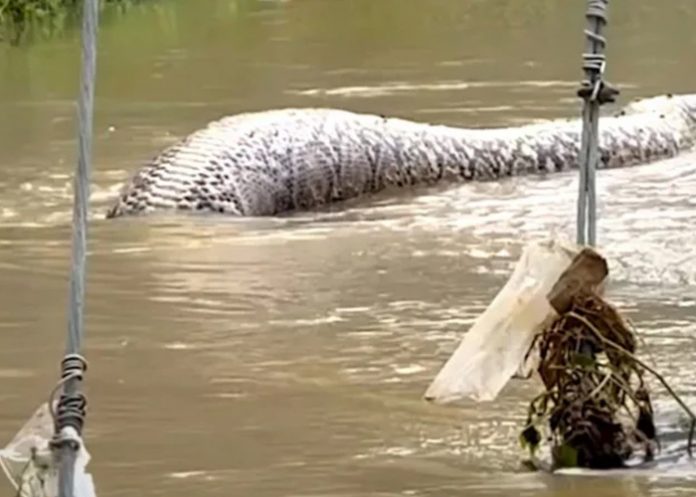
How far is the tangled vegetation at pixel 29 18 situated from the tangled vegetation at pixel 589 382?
11.9m

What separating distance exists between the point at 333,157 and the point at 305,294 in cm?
276

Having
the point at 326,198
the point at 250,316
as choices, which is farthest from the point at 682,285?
the point at 326,198

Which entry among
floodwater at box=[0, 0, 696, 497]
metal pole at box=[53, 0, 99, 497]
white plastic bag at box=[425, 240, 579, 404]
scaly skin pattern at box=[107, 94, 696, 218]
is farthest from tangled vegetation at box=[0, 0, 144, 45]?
metal pole at box=[53, 0, 99, 497]

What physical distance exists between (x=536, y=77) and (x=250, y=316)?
7.01 meters

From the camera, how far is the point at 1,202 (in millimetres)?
8234

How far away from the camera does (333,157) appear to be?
878 centimetres

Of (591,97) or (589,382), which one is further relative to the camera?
(591,97)

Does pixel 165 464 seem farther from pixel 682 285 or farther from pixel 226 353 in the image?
pixel 682 285

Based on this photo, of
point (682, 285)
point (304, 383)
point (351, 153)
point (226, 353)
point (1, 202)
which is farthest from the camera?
point (351, 153)

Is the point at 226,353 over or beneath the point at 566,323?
beneath

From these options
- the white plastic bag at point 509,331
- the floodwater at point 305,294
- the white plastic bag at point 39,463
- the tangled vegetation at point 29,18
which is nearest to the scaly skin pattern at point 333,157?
the floodwater at point 305,294

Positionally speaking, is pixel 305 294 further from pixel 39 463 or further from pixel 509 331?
pixel 39 463

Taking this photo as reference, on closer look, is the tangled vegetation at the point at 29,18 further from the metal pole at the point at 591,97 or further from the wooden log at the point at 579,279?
the wooden log at the point at 579,279

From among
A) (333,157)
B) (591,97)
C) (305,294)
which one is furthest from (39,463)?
(333,157)
